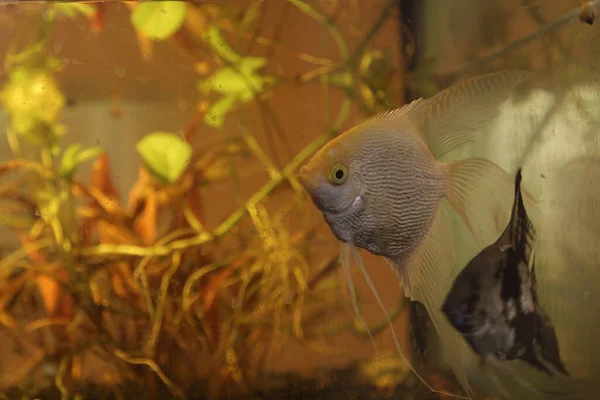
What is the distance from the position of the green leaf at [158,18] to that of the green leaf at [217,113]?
23 cm

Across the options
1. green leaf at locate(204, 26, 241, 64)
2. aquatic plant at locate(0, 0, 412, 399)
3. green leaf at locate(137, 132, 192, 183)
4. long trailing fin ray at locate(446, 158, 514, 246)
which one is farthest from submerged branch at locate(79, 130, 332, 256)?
long trailing fin ray at locate(446, 158, 514, 246)

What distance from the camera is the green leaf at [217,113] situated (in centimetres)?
123

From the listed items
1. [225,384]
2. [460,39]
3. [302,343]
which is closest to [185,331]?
[225,384]

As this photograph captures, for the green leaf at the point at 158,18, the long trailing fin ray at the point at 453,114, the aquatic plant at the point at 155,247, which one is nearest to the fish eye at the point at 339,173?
the long trailing fin ray at the point at 453,114

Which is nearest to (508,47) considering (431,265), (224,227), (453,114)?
(453,114)

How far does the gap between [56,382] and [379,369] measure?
864mm

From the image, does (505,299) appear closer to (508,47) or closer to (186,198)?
(508,47)

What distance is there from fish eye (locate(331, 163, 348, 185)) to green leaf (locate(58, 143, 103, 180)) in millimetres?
860

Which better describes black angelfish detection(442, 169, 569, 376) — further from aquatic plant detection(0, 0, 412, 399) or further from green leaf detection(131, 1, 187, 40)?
green leaf detection(131, 1, 187, 40)

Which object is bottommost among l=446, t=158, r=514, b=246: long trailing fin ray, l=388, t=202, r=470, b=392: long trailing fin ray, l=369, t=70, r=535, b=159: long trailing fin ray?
l=388, t=202, r=470, b=392: long trailing fin ray

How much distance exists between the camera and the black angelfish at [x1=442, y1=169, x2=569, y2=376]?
0.98 meters

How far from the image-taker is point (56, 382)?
1.25m

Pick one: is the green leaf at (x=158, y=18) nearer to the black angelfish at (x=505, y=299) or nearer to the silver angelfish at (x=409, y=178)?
the silver angelfish at (x=409, y=178)

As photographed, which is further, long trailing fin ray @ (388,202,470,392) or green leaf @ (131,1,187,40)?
green leaf @ (131,1,187,40)
